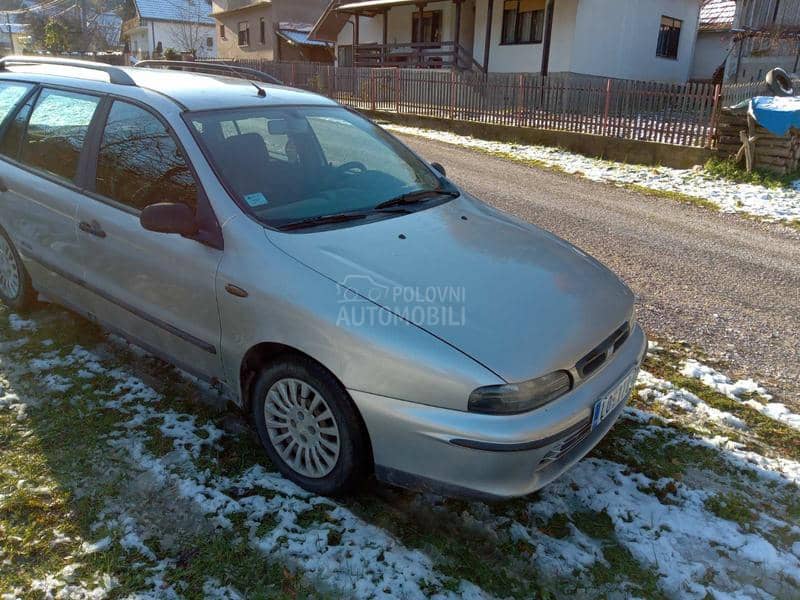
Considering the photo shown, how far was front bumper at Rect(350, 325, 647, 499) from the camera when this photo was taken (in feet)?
7.33

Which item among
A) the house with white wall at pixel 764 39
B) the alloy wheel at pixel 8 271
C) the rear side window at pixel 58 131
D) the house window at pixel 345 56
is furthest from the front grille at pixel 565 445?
the house window at pixel 345 56

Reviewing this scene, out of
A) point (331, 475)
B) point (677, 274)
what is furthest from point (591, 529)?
point (677, 274)

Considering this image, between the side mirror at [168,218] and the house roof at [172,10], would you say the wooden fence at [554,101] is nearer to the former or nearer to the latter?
the side mirror at [168,218]

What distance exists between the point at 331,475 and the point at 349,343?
0.67 metres

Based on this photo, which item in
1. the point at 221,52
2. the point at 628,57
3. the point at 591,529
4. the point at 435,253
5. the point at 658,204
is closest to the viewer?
the point at 591,529

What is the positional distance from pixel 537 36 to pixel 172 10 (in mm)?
42718

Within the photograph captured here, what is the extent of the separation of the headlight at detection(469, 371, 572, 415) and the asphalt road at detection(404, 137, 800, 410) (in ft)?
7.60

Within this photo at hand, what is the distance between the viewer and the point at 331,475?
2.66 m

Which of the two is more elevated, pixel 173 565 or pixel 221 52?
pixel 221 52

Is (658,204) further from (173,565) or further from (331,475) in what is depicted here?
(173,565)

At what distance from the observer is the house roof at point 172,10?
50.7 m

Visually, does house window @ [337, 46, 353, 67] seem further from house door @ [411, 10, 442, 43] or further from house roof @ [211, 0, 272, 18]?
house roof @ [211, 0, 272, 18]

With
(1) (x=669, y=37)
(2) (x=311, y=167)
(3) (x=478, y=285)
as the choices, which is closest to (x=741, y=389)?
(3) (x=478, y=285)

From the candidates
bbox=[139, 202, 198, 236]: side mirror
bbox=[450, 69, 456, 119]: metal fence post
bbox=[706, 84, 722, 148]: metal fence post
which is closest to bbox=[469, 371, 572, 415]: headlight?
bbox=[139, 202, 198, 236]: side mirror
